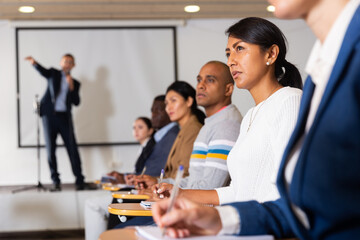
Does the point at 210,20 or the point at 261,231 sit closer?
the point at 261,231

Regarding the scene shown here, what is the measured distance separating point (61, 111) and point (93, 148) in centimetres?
74

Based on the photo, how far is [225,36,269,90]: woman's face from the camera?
1659 millimetres

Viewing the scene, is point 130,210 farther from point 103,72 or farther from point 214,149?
point 103,72

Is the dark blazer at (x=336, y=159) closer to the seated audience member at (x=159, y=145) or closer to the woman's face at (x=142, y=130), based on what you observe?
the seated audience member at (x=159, y=145)

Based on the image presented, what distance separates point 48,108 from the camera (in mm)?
5691

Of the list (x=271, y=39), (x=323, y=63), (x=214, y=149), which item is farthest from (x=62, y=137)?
(x=323, y=63)

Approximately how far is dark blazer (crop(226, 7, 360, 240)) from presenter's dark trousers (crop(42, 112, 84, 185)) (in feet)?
17.0

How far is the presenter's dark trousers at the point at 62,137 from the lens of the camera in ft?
18.6

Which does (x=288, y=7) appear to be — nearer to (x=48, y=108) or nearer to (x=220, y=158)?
(x=220, y=158)

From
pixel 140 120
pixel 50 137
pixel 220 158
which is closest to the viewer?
pixel 220 158

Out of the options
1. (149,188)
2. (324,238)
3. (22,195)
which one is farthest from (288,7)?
(22,195)

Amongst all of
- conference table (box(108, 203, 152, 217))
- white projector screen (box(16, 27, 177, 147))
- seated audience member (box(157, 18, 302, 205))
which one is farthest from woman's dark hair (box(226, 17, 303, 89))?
white projector screen (box(16, 27, 177, 147))

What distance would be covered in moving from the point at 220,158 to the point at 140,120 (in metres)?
2.33

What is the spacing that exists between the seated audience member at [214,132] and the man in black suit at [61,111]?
3364 mm
